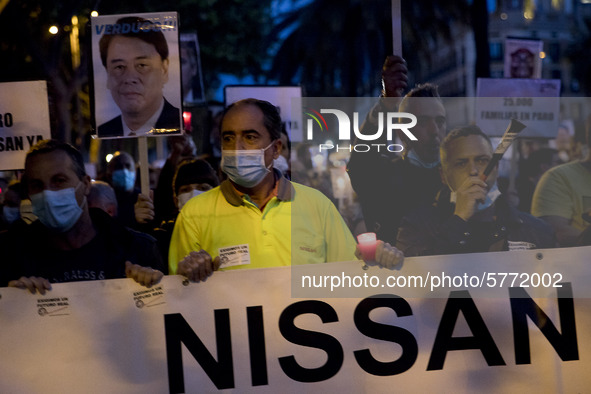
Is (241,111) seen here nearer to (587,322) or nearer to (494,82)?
(587,322)

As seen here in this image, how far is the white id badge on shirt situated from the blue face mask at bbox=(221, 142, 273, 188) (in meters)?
0.31

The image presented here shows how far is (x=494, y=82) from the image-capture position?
310 inches

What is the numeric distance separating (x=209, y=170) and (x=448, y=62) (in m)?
76.9

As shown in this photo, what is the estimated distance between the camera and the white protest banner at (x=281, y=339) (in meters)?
3.88

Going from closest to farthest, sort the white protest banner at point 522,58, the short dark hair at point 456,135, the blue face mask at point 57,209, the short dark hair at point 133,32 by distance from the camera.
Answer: the blue face mask at point 57,209 < the short dark hair at point 456,135 < the short dark hair at point 133,32 < the white protest banner at point 522,58

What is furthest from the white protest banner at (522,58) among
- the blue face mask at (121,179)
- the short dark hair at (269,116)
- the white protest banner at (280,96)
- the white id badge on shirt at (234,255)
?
the white id badge on shirt at (234,255)

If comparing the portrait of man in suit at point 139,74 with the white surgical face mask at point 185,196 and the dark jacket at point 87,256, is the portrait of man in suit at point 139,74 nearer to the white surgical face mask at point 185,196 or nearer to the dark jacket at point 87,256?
the white surgical face mask at point 185,196

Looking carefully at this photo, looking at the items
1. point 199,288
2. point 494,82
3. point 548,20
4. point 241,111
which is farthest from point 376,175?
point 548,20

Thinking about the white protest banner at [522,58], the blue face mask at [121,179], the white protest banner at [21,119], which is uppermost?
the white protest banner at [522,58]

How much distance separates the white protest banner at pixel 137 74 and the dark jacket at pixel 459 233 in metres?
1.73

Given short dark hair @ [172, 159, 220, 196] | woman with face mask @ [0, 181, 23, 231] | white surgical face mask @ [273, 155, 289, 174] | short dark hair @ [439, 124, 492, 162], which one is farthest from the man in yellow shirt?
woman with face mask @ [0, 181, 23, 231]

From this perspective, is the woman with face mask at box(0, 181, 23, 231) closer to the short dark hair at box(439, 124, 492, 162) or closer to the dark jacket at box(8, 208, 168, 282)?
the dark jacket at box(8, 208, 168, 282)

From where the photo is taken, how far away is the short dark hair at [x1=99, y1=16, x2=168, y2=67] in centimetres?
526

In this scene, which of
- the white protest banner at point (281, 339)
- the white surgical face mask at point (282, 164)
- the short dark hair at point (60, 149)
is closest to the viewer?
the white protest banner at point (281, 339)
